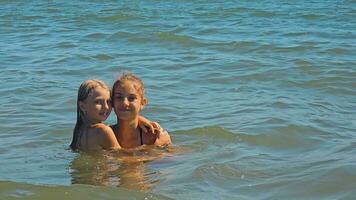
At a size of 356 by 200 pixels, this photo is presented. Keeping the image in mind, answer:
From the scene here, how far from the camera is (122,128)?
564 centimetres

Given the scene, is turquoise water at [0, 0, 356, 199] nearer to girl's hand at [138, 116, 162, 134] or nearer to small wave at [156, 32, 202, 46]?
small wave at [156, 32, 202, 46]

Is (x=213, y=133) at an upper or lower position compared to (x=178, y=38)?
upper

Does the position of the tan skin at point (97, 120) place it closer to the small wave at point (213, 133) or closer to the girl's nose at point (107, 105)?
the girl's nose at point (107, 105)

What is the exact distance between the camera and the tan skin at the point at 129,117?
544cm

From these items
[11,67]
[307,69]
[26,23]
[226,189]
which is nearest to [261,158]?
[226,189]

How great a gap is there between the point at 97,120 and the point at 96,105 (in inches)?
5.4

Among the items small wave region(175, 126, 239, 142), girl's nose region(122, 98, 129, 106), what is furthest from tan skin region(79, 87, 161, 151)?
small wave region(175, 126, 239, 142)

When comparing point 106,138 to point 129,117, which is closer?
point 106,138

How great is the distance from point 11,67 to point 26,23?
21.5 feet

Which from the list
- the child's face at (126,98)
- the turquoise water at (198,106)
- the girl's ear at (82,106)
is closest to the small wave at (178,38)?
the turquoise water at (198,106)

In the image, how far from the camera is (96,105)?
5375 mm

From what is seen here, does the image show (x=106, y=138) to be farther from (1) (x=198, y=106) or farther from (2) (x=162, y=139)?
(1) (x=198, y=106)

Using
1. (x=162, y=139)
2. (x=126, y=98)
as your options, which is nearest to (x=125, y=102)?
(x=126, y=98)

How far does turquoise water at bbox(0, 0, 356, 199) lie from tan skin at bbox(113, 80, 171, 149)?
0.11 meters
